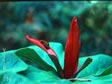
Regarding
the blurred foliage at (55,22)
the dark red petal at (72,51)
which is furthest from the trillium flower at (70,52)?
the blurred foliage at (55,22)

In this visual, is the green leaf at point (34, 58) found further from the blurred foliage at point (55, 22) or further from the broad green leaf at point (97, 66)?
the blurred foliage at point (55, 22)

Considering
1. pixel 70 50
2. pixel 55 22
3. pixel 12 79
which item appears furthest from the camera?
pixel 55 22

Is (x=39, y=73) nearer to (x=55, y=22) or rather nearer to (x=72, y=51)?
(x=72, y=51)

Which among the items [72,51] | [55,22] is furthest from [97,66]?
[55,22]

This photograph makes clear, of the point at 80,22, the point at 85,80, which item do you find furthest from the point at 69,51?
the point at 80,22

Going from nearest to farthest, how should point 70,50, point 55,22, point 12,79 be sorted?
1. point 12,79
2. point 70,50
3. point 55,22

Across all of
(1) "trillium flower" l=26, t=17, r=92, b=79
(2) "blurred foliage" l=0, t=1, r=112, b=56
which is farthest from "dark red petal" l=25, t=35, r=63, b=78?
(2) "blurred foliage" l=0, t=1, r=112, b=56

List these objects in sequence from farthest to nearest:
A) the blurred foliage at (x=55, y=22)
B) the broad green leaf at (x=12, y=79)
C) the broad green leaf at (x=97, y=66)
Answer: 1. the blurred foliage at (x=55, y=22)
2. the broad green leaf at (x=97, y=66)
3. the broad green leaf at (x=12, y=79)

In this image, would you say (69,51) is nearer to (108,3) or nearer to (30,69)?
(30,69)
